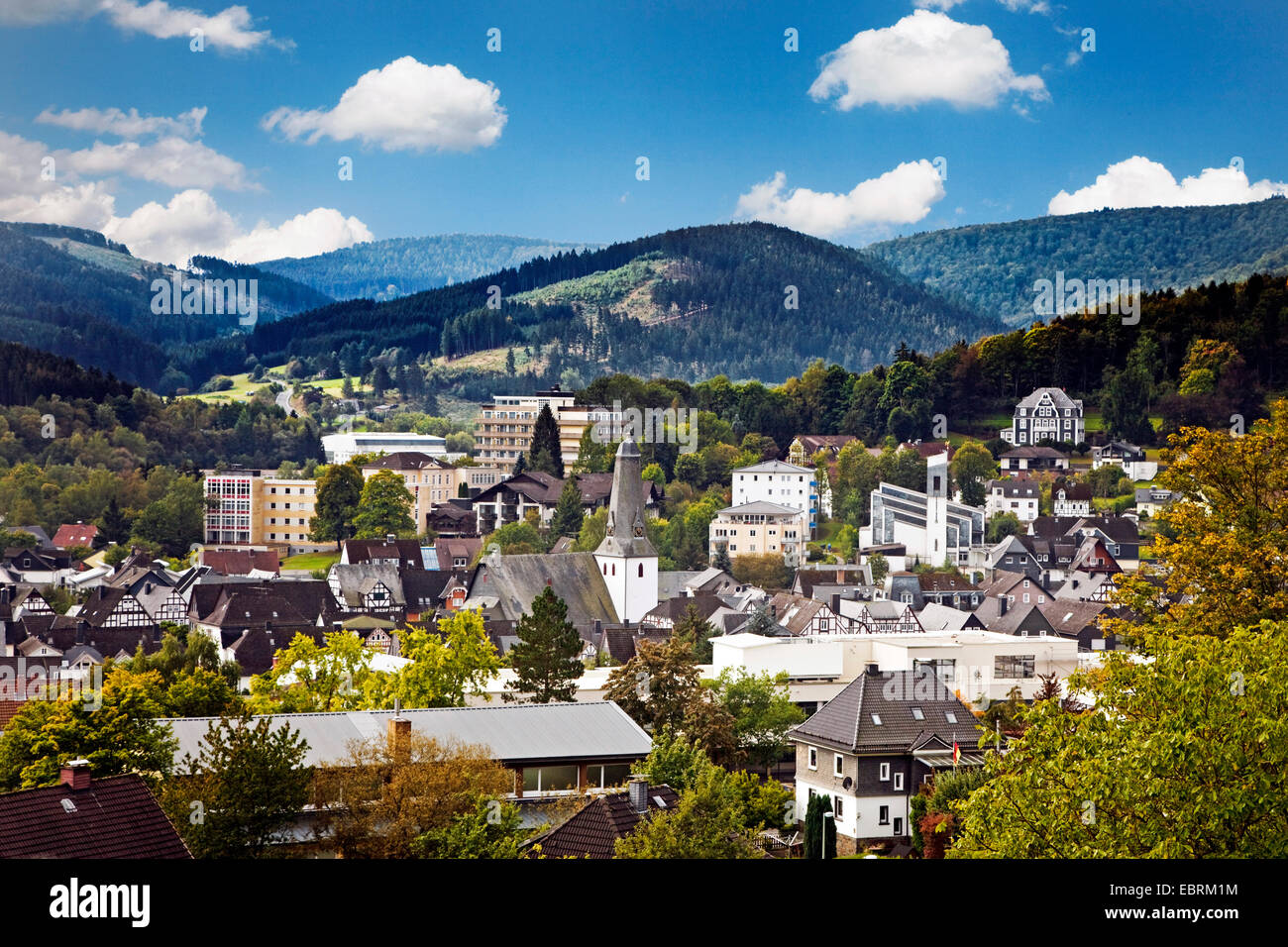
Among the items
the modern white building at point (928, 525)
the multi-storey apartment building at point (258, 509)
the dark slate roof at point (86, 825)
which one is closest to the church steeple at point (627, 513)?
the modern white building at point (928, 525)

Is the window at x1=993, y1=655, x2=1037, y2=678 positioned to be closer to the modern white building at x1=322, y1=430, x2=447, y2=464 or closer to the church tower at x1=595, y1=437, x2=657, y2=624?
the church tower at x1=595, y1=437, x2=657, y2=624

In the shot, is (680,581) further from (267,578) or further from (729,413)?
(729,413)

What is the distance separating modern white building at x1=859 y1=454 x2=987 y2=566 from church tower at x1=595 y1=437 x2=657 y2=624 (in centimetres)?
1701

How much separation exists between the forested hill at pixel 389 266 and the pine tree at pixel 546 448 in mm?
56002

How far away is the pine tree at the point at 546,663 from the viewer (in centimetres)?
2722

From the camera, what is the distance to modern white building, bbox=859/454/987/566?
61.5m

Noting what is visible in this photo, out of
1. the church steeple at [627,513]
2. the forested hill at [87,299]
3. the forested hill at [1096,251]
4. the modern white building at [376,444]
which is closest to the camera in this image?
the church steeple at [627,513]

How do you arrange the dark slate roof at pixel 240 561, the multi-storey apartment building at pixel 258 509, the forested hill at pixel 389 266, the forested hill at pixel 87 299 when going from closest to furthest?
the dark slate roof at pixel 240 561 < the multi-storey apartment building at pixel 258 509 < the forested hill at pixel 87 299 < the forested hill at pixel 389 266

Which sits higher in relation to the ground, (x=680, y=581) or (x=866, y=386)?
(x=866, y=386)

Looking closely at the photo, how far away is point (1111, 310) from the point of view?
78.3 m

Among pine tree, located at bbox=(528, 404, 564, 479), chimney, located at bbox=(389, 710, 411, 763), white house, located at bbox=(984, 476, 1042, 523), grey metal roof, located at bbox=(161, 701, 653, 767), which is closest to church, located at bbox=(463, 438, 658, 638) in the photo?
white house, located at bbox=(984, 476, 1042, 523)

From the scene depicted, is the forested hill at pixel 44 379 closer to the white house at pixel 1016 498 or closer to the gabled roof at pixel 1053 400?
the white house at pixel 1016 498
